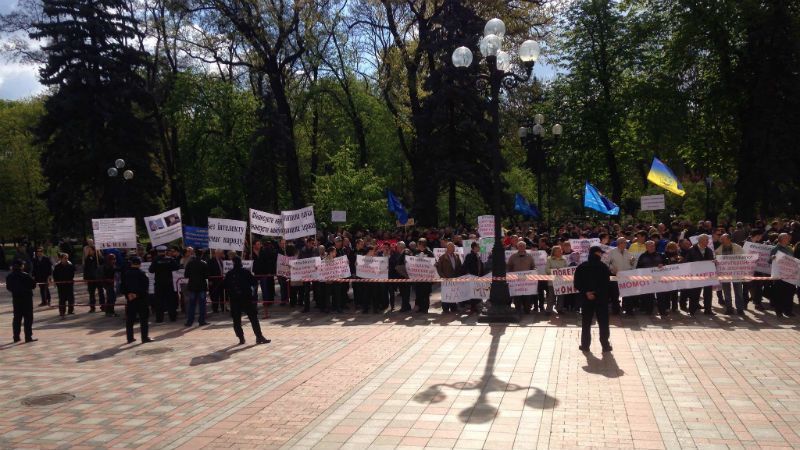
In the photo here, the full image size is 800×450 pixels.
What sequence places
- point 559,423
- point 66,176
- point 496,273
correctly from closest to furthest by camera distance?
1. point 559,423
2. point 496,273
3. point 66,176

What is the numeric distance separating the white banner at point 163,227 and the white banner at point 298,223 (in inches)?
119

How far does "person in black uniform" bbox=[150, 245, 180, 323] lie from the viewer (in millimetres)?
16266

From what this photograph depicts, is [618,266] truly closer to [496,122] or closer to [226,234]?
[496,122]

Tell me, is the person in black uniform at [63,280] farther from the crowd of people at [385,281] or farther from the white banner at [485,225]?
the white banner at [485,225]

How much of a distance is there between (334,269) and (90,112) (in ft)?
81.5

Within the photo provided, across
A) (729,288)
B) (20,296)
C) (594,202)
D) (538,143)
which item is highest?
(538,143)

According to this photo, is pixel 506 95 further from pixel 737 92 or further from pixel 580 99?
pixel 737 92

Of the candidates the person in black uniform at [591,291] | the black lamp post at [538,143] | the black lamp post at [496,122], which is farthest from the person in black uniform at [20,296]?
the black lamp post at [538,143]

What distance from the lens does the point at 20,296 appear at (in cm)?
1468

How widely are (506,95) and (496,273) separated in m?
28.0

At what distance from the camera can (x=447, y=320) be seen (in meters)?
14.9

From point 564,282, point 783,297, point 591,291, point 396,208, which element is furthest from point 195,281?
point 396,208

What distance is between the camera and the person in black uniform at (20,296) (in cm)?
1466

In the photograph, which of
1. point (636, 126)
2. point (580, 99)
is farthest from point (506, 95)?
point (636, 126)
